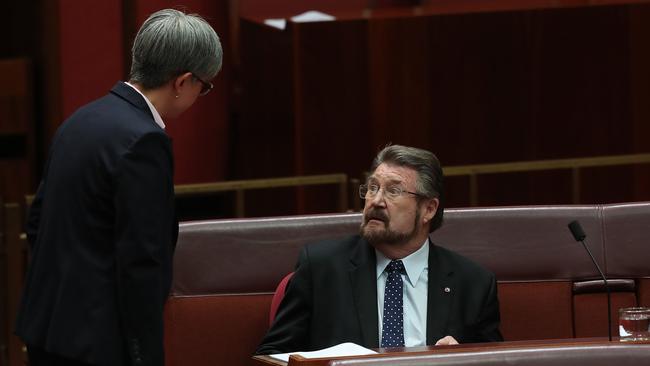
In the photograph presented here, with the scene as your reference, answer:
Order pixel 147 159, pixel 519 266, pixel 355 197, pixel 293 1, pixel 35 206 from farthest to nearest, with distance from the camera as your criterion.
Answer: pixel 293 1 < pixel 355 197 < pixel 519 266 < pixel 35 206 < pixel 147 159

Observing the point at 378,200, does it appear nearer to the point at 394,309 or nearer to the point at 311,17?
the point at 394,309

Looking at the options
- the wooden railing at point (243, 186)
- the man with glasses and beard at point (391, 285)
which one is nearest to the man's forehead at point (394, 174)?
the man with glasses and beard at point (391, 285)

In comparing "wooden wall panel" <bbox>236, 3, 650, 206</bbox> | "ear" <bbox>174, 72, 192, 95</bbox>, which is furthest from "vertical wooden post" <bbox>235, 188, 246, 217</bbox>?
"ear" <bbox>174, 72, 192, 95</bbox>

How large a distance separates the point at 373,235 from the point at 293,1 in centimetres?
317

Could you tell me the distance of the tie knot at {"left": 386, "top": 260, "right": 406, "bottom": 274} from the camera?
11.0ft

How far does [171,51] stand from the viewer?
8.23ft

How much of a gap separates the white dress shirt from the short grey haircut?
102 cm

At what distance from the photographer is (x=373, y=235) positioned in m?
3.33

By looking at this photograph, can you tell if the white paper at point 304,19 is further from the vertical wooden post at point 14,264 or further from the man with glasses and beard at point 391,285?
the man with glasses and beard at point 391,285

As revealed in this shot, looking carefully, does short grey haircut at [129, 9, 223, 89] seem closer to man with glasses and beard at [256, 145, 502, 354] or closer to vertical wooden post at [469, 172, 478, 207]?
man with glasses and beard at [256, 145, 502, 354]

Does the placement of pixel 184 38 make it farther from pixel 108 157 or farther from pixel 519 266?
pixel 519 266

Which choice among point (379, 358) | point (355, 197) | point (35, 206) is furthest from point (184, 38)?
point (355, 197)

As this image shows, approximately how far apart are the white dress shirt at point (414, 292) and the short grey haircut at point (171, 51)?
102 cm

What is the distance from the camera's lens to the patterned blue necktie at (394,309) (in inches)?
→ 129
